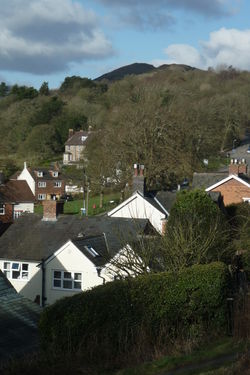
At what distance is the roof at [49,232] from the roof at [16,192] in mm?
26880

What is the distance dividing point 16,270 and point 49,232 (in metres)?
2.55

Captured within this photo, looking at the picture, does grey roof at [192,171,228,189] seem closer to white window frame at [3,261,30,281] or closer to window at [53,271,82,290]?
window at [53,271,82,290]

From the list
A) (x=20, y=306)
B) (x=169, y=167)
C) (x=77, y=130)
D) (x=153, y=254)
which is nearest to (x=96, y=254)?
(x=153, y=254)

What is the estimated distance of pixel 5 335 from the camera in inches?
540

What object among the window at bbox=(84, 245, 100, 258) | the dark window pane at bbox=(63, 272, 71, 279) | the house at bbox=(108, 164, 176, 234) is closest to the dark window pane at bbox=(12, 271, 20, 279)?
the dark window pane at bbox=(63, 272, 71, 279)

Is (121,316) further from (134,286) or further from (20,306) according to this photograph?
(20,306)

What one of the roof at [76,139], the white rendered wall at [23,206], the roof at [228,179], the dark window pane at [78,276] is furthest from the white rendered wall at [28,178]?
the dark window pane at [78,276]

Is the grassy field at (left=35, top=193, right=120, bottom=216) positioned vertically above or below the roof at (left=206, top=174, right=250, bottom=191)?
below

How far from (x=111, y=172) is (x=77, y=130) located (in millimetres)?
40739

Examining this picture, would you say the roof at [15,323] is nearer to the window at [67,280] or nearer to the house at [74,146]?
the window at [67,280]

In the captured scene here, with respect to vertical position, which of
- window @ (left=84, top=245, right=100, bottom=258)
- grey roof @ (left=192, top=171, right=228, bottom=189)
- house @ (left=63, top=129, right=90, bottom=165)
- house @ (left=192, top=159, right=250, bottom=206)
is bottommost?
window @ (left=84, top=245, right=100, bottom=258)

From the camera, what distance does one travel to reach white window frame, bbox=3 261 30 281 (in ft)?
89.1

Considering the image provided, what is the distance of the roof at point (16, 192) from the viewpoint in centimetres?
5701

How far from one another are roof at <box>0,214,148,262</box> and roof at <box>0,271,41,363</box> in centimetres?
1100
